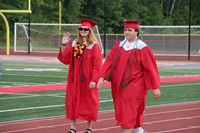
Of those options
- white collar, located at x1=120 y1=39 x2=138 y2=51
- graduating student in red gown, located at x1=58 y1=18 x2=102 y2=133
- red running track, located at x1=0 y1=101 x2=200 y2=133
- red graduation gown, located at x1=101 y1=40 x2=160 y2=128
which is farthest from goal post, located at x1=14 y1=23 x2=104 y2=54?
red graduation gown, located at x1=101 y1=40 x2=160 y2=128

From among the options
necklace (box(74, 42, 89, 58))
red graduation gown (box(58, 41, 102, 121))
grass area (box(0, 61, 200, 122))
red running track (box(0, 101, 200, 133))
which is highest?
necklace (box(74, 42, 89, 58))

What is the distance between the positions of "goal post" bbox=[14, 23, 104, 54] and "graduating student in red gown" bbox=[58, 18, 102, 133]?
103ft

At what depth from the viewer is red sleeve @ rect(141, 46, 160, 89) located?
26.4ft

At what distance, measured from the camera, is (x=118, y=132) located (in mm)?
10109

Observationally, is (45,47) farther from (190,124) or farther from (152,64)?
(152,64)

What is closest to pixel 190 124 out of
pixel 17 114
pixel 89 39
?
pixel 89 39

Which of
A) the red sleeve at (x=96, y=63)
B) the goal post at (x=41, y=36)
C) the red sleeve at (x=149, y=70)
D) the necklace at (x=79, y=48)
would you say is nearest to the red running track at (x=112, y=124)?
the red sleeve at (x=96, y=63)

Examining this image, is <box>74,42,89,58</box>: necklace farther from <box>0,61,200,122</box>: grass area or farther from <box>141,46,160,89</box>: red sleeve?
<box>0,61,200,122</box>: grass area

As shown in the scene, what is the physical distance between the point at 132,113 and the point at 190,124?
10.8 ft

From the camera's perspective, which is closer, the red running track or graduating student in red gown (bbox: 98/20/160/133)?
graduating student in red gown (bbox: 98/20/160/133)

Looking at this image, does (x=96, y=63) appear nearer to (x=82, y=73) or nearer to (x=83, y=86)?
(x=82, y=73)

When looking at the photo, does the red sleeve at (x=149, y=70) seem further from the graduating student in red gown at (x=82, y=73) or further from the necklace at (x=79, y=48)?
the necklace at (x=79, y=48)

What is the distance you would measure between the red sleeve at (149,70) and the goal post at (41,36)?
108 ft

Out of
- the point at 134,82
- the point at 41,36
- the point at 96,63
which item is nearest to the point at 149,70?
the point at 134,82
